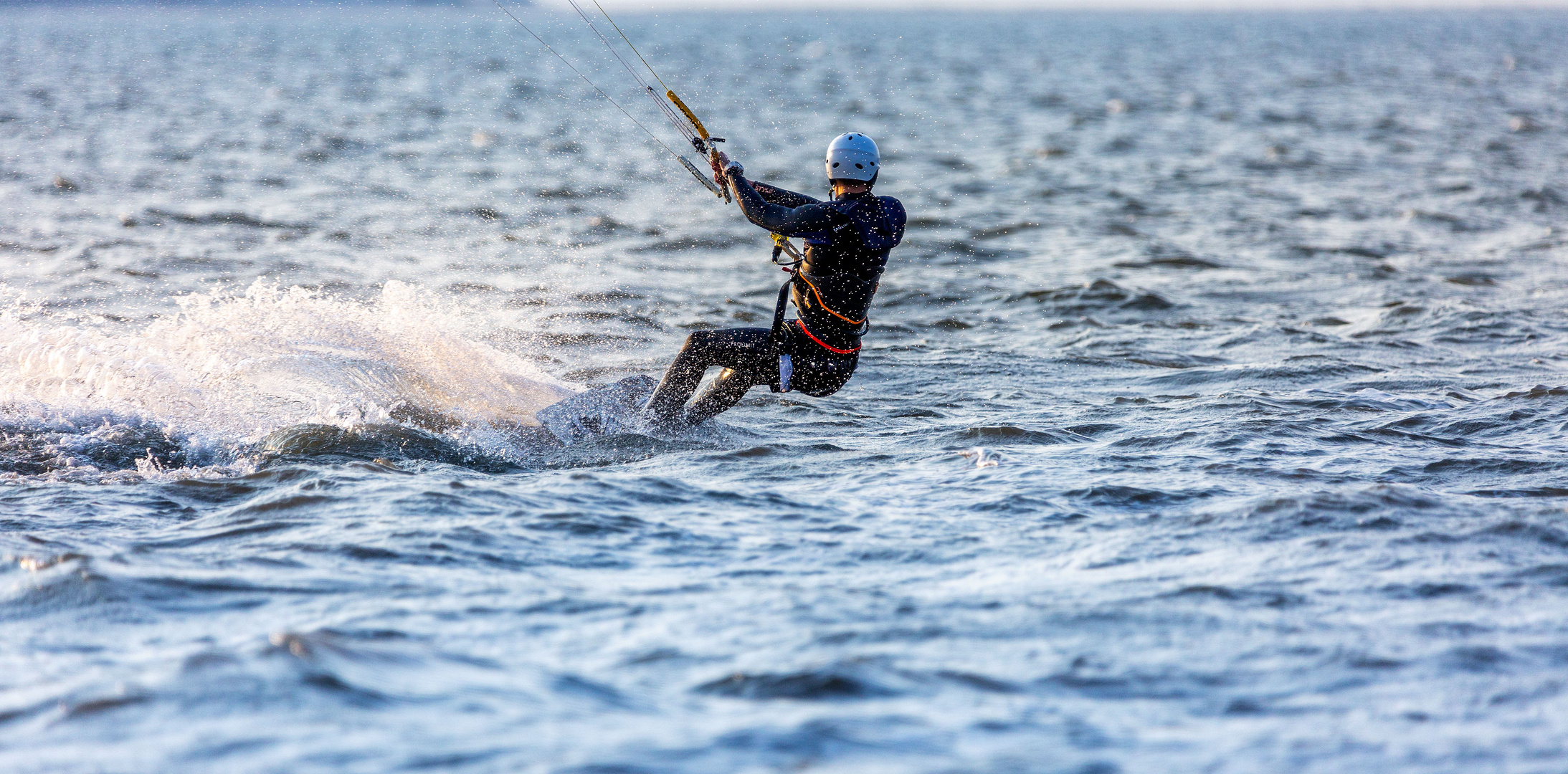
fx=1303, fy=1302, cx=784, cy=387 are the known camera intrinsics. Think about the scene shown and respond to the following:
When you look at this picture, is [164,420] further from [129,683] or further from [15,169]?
[15,169]

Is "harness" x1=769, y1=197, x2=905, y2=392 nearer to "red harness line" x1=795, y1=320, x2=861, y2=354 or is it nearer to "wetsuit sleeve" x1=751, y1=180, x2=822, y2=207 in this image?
"red harness line" x1=795, y1=320, x2=861, y2=354

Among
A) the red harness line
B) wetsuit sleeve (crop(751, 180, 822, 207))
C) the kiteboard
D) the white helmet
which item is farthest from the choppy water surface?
the white helmet

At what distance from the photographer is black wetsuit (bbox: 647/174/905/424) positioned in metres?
7.99

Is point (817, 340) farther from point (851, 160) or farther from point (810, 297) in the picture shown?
point (851, 160)

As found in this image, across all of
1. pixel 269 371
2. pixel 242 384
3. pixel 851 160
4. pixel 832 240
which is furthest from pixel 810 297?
pixel 242 384

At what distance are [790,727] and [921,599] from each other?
142cm

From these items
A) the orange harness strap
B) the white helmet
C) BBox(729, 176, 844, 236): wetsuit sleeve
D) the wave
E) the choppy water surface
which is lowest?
the choppy water surface


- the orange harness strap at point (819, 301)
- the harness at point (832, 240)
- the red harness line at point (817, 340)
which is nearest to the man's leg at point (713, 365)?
the harness at point (832, 240)

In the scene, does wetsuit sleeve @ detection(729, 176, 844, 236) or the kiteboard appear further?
the kiteboard

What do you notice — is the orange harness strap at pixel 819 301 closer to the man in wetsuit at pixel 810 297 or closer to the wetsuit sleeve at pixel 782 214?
the man in wetsuit at pixel 810 297

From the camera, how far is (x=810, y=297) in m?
8.43

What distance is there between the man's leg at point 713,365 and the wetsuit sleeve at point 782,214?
793mm

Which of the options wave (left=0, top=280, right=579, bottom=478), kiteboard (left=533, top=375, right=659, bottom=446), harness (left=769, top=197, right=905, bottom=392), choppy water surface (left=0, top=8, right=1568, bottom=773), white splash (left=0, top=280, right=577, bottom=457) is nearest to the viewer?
choppy water surface (left=0, top=8, right=1568, bottom=773)

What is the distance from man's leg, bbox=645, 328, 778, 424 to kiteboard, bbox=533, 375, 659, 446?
193mm
